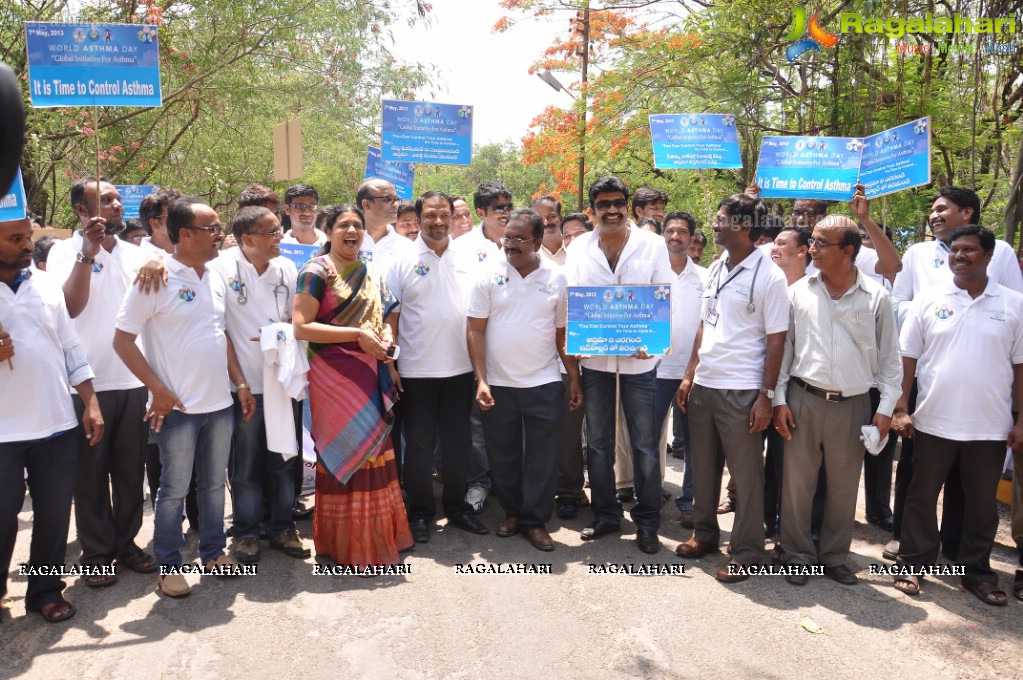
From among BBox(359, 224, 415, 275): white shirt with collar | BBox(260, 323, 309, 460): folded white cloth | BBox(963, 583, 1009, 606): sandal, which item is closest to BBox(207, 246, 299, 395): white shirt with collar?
BBox(260, 323, 309, 460): folded white cloth

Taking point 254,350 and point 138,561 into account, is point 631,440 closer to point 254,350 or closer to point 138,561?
point 254,350

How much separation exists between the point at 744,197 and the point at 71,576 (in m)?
4.84

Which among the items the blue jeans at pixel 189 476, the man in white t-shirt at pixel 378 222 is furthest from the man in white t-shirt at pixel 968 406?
the blue jeans at pixel 189 476

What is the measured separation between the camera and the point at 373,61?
18484 mm

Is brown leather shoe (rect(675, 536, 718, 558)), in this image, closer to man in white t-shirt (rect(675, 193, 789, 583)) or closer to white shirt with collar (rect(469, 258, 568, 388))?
man in white t-shirt (rect(675, 193, 789, 583))

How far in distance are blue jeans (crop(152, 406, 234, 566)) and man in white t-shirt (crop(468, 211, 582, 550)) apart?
1.67 metres

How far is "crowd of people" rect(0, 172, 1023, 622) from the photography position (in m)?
4.47

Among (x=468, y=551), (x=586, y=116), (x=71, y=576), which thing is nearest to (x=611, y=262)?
(x=468, y=551)

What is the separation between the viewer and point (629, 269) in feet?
17.9

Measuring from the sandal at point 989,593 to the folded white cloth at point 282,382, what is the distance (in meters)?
4.25

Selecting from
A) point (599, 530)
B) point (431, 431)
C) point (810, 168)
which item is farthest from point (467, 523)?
→ point (810, 168)

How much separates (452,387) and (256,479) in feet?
4.71

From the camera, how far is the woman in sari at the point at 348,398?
482 cm

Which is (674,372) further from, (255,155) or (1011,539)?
(255,155)
